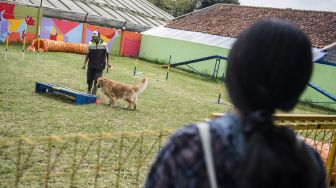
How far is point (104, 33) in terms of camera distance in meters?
23.5

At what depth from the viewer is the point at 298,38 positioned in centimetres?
121

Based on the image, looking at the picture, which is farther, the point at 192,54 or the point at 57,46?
the point at 192,54

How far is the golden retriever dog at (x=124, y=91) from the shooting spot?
30.1 feet

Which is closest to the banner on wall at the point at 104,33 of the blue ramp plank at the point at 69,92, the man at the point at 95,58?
the man at the point at 95,58

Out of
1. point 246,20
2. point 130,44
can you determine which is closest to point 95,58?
point 246,20

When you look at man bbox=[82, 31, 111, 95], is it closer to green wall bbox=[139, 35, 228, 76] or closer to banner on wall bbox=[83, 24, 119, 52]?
green wall bbox=[139, 35, 228, 76]

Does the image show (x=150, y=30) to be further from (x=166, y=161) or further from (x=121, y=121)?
(x=166, y=161)

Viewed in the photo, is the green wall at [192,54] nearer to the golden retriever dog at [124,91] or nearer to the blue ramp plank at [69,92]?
the golden retriever dog at [124,91]

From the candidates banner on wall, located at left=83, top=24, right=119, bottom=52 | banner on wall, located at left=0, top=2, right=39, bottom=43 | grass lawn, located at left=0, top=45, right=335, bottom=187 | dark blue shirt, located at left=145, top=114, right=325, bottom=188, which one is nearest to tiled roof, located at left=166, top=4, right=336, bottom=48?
banner on wall, located at left=83, top=24, right=119, bottom=52

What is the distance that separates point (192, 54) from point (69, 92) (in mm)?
14871

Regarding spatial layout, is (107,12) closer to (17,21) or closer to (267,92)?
(17,21)

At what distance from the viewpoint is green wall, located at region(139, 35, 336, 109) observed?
54.1ft

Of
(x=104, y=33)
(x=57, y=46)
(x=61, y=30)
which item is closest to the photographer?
(x=57, y=46)

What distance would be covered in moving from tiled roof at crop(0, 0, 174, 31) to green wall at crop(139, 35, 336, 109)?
7.47 feet
